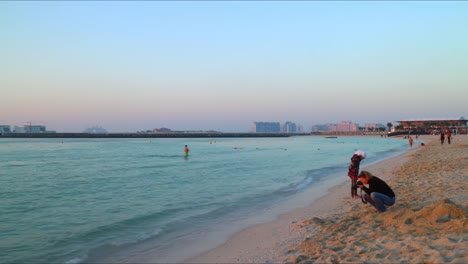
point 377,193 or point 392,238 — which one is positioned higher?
point 377,193

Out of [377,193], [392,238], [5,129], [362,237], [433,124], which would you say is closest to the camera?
[392,238]

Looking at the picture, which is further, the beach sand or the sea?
the sea

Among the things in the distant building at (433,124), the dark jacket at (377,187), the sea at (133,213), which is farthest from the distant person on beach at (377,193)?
the distant building at (433,124)

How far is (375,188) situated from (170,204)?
22.9 feet

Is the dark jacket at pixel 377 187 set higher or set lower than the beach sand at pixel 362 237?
higher

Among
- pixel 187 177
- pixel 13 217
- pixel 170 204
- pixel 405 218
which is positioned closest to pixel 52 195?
pixel 13 217

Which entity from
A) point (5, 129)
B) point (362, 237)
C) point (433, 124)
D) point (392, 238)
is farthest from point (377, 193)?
point (5, 129)

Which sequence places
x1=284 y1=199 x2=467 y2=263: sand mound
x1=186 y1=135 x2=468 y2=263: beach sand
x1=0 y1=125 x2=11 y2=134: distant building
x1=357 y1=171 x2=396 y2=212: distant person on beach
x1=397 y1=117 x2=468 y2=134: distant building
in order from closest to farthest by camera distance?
x1=284 y1=199 x2=467 y2=263: sand mound → x1=186 y1=135 x2=468 y2=263: beach sand → x1=357 y1=171 x2=396 y2=212: distant person on beach → x1=397 y1=117 x2=468 y2=134: distant building → x1=0 y1=125 x2=11 y2=134: distant building

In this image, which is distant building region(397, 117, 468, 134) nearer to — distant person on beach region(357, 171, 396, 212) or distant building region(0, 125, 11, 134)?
distant person on beach region(357, 171, 396, 212)

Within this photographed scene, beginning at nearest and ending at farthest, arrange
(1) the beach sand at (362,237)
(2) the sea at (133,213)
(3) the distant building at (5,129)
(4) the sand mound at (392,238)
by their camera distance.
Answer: (4) the sand mound at (392,238) → (1) the beach sand at (362,237) → (2) the sea at (133,213) → (3) the distant building at (5,129)

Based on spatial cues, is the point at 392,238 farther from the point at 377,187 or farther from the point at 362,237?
the point at 377,187

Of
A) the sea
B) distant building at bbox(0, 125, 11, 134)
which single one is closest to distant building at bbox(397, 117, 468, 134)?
the sea

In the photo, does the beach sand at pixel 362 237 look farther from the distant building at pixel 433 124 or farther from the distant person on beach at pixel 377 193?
the distant building at pixel 433 124

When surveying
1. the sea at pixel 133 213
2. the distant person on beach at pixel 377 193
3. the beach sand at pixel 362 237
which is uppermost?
the distant person on beach at pixel 377 193
